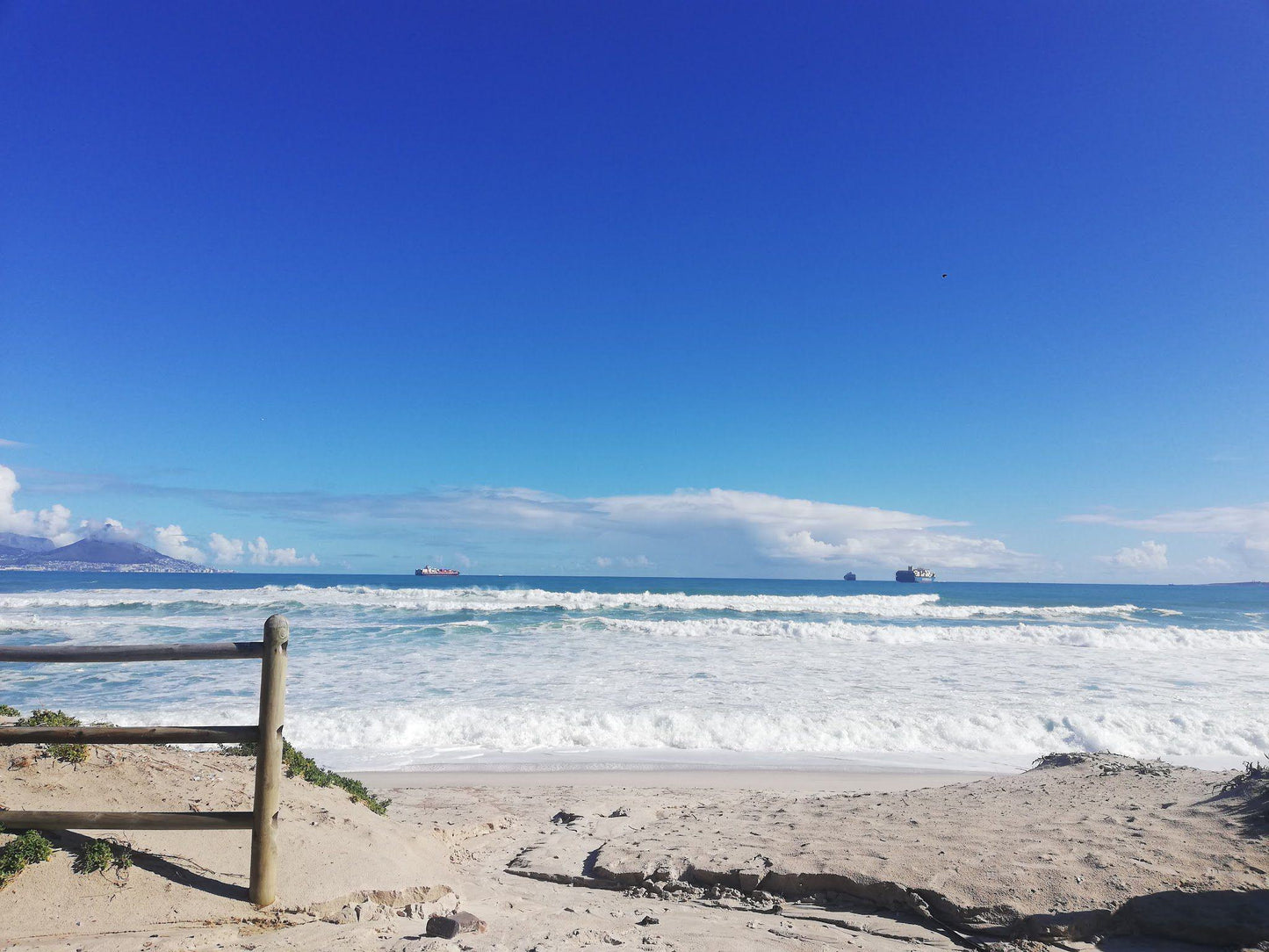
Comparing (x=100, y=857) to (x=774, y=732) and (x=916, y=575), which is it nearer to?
(x=774, y=732)

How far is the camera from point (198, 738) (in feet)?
11.8

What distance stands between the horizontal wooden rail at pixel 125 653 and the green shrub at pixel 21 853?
958 millimetres

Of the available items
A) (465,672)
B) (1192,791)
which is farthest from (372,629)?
(1192,791)

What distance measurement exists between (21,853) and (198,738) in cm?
110

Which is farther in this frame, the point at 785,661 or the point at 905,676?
the point at 785,661

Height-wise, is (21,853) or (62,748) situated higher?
(62,748)

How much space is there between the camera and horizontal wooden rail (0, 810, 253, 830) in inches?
140

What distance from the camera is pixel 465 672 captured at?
15945mm

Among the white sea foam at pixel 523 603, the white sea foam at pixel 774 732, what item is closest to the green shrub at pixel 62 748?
the white sea foam at pixel 774 732

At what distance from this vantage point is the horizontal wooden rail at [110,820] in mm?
3555

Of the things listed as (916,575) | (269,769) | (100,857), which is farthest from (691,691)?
(916,575)

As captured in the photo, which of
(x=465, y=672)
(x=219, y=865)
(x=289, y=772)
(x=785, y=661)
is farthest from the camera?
(x=785, y=661)

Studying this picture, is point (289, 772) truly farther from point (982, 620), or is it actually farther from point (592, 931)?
point (982, 620)

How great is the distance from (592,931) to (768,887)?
4.64ft
